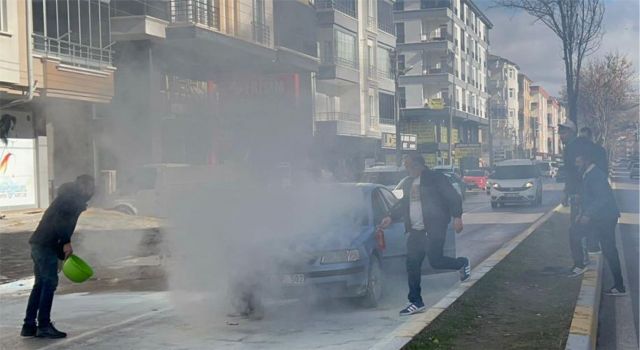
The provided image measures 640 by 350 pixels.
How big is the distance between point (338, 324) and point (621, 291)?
2877 millimetres

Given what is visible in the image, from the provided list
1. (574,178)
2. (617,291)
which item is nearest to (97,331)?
(617,291)

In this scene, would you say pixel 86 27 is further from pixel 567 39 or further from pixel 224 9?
pixel 567 39

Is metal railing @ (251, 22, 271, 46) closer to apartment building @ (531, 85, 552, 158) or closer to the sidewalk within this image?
the sidewalk

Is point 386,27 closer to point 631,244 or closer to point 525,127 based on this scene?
point 631,244

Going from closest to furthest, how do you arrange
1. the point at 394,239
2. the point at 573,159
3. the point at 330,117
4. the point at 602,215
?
the point at 602,215 < the point at 394,239 < the point at 573,159 < the point at 330,117

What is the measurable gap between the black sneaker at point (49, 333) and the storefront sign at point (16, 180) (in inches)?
144

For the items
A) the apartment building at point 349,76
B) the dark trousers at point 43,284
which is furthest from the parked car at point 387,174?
the dark trousers at point 43,284

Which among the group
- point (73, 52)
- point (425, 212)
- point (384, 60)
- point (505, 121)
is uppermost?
point (505, 121)

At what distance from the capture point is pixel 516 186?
21031mm

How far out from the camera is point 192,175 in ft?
20.0

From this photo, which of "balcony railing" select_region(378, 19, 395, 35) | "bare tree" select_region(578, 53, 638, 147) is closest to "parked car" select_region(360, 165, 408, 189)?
"balcony railing" select_region(378, 19, 395, 35)

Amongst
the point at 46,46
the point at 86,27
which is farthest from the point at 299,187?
the point at 46,46

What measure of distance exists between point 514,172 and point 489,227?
738 centimetres

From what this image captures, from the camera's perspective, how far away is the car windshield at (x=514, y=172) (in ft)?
71.0
